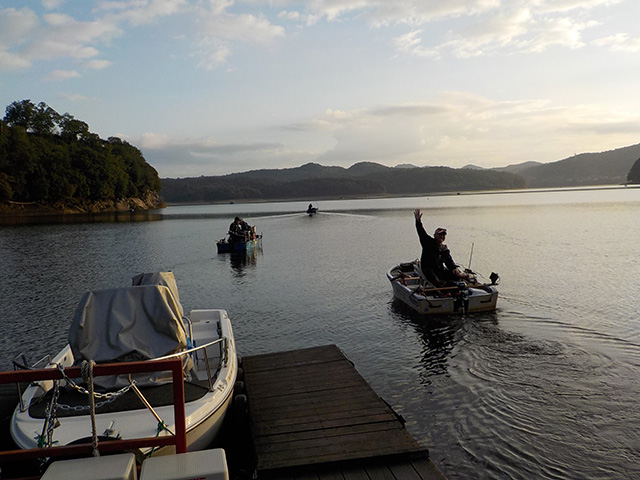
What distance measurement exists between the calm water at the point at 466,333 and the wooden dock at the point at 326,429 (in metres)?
1.53

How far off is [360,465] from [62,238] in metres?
55.0

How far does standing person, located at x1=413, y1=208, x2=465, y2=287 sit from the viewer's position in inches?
667

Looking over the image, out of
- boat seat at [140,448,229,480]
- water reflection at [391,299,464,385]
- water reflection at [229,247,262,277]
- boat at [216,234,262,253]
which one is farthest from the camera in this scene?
boat at [216,234,262,253]

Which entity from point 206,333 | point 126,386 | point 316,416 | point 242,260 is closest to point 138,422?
point 126,386

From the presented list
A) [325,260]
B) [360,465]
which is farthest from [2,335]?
[325,260]

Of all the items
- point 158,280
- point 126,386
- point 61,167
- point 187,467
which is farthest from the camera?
point 61,167

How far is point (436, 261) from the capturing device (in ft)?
57.1

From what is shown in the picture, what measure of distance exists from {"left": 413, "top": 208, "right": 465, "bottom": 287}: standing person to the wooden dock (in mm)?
7422

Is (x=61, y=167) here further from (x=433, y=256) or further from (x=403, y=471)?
(x=403, y=471)

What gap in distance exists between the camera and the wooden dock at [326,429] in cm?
649

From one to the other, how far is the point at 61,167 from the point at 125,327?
117147 millimetres

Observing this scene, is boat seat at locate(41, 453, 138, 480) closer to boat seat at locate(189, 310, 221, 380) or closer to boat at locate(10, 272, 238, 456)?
boat at locate(10, 272, 238, 456)

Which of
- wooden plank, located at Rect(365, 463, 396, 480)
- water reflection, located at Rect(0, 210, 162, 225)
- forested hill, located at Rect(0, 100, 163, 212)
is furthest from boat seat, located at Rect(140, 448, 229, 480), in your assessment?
forested hill, located at Rect(0, 100, 163, 212)

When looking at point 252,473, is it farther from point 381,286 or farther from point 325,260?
point 325,260
